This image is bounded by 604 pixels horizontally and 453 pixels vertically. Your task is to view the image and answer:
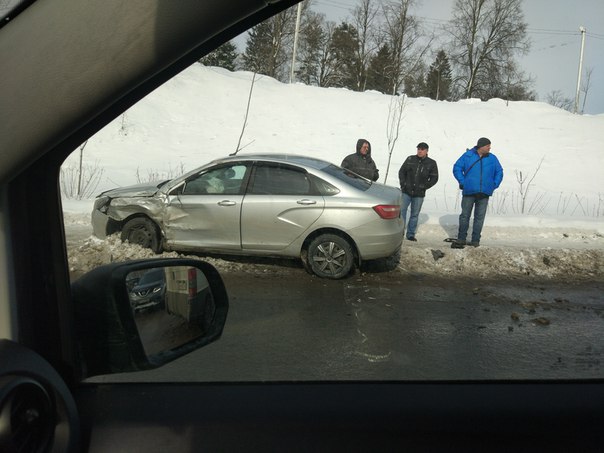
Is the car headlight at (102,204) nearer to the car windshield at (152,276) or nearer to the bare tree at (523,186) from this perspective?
the car windshield at (152,276)

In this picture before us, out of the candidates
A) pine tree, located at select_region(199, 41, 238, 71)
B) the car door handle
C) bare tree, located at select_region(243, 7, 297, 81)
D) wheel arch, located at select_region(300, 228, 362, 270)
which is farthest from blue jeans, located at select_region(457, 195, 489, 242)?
pine tree, located at select_region(199, 41, 238, 71)

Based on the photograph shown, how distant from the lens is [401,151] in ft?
36.9

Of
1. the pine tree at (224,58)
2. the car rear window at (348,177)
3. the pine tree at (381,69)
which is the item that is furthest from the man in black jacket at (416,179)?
the pine tree at (224,58)

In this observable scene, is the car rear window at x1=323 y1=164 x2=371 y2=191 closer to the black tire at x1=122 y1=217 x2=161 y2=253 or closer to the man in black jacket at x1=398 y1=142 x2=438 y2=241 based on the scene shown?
the man in black jacket at x1=398 y1=142 x2=438 y2=241

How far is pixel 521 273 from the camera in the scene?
21.5 feet

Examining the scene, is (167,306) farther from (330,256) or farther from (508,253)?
(508,253)

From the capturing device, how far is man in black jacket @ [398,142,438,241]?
9141mm

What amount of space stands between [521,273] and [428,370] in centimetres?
436

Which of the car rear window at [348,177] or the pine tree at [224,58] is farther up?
the pine tree at [224,58]

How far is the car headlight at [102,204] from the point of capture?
2.90 metres

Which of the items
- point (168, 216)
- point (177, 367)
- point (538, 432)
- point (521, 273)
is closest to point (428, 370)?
point (538, 432)

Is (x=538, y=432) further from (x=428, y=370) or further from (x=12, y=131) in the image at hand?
(x=12, y=131)

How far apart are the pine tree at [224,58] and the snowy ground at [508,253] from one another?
7.09 feet

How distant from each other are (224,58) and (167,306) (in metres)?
0.78
